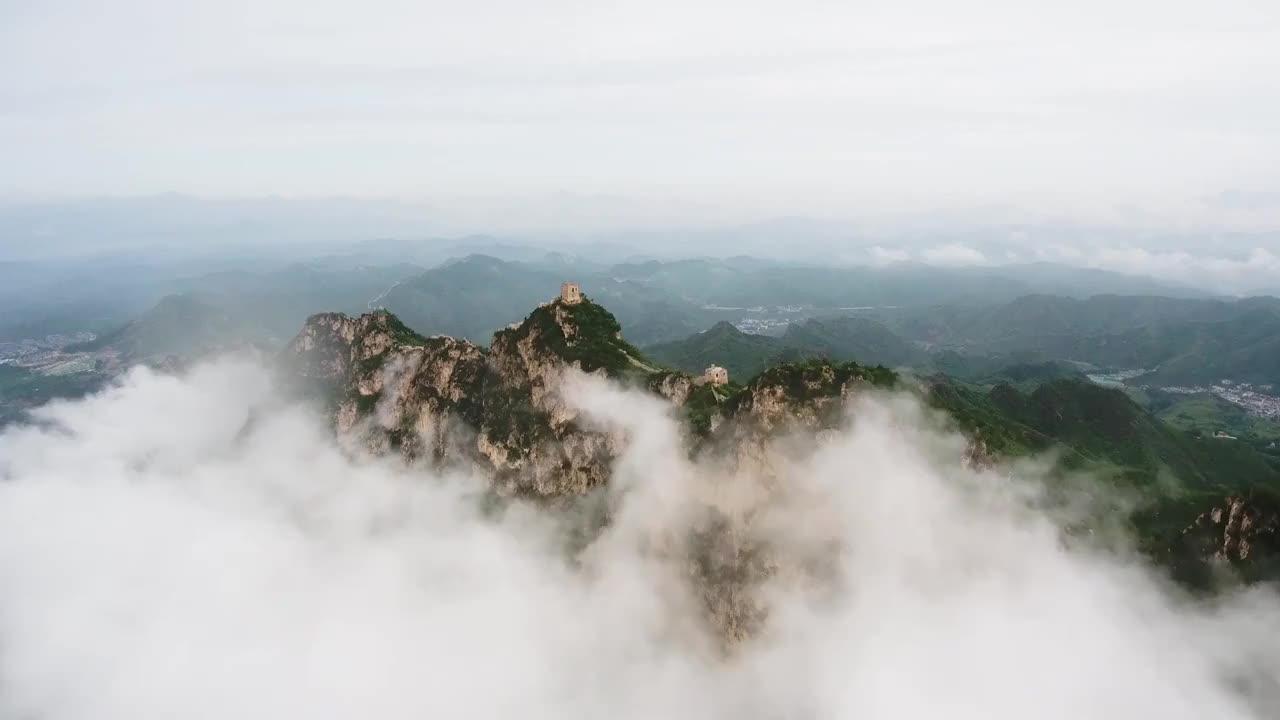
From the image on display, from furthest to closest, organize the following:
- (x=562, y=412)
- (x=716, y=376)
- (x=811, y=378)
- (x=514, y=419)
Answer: (x=514, y=419), (x=716, y=376), (x=562, y=412), (x=811, y=378)

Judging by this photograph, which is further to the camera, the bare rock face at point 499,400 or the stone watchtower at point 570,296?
the stone watchtower at point 570,296

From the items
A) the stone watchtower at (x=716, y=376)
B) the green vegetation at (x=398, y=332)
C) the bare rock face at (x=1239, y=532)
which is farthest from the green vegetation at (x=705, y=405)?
the green vegetation at (x=398, y=332)

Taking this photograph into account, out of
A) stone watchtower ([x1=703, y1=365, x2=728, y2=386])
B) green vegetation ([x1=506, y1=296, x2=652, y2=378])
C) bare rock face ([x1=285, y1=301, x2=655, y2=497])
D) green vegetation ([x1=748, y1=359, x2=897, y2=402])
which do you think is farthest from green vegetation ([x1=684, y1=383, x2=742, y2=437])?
bare rock face ([x1=285, y1=301, x2=655, y2=497])

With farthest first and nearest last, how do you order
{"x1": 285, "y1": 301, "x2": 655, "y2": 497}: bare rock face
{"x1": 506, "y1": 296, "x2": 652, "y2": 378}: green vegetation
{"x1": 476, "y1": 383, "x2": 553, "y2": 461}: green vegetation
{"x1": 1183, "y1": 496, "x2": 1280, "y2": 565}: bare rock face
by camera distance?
{"x1": 476, "y1": 383, "x2": 553, "y2": 461}: green vegetation → {"x1": 506, "y1": 296, "x2": 652, "y2": 378}: green vegetation → {"x1": 285, "y1": 301, "x2": 655, "y2": 497}: bare rock face → {"x1": 1183, "y1": 496, "x2": 1280, "y2": 565}: bare rock face

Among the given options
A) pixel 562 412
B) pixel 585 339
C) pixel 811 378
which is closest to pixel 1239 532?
pixel 811 378

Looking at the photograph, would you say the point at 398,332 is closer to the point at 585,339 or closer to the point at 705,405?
the point at 585,339

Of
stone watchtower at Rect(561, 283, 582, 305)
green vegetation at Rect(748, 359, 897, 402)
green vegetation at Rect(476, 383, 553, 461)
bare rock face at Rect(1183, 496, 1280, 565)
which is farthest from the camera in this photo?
stone watchtower at Rect(561, 283, 582, 305)

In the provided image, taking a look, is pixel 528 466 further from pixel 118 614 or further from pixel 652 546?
pixel 118 614

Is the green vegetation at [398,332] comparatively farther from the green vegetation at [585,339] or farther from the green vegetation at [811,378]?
the green vegetation at [811,378]

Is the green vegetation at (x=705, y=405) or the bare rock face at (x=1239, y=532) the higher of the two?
the green vegetation at (x=705, y=405)

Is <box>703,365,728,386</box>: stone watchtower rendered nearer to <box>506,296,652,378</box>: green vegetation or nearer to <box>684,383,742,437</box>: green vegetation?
<box>684,383,742,437</box>: green vegetation

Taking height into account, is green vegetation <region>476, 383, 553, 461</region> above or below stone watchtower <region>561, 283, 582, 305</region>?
below

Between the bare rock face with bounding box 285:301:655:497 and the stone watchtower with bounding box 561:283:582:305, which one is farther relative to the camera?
the stone watchtower with bounding box 561:283:582:305
